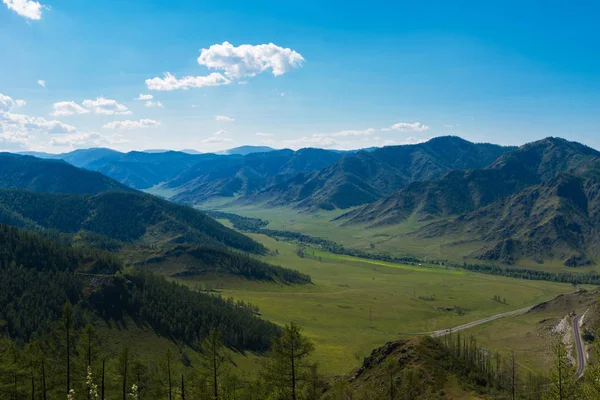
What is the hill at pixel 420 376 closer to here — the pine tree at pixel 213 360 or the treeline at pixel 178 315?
the pine tree at pixel 213 360

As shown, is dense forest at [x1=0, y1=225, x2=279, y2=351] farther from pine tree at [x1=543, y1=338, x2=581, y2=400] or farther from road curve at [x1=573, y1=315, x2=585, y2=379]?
pine tree at [x1=543, y1=338, x2=581, y2=400]

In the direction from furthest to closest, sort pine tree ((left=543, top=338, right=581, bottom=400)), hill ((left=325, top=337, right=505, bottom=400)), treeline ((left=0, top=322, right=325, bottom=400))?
hill ((left=325, top=337, right=505, bottom=400))
treeline ((left=0, top=322, right=325, bottom=400))
pine tree ((left=543, top=338, right=581, bottom=400))

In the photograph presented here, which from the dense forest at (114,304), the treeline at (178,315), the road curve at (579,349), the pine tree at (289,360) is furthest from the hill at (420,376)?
the dense forest at (114,304)

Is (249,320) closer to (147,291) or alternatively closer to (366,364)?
(147,291)

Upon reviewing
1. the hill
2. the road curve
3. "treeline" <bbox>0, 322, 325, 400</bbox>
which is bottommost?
the road curve

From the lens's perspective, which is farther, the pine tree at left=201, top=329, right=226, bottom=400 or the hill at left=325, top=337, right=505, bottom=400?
the hill at left=325, top=337, right=505, bottom=400

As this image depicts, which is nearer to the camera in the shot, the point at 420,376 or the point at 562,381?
the point at 562,381

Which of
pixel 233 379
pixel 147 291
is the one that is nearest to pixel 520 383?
pixel 233 379

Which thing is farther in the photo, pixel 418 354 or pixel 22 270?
pixel 22 270

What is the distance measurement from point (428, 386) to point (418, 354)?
11.5 metres

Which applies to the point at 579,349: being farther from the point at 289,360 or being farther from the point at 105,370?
the point at 105,370

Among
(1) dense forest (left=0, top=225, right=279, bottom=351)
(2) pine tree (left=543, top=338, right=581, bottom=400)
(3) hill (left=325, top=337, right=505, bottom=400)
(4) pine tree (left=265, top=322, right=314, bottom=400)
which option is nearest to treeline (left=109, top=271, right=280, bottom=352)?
(1) dense forest (left=0, top=225, right=279, bottom=351)

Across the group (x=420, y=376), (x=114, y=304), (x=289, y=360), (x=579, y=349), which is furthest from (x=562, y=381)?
(x=114, y=304)

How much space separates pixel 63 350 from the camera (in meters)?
52.7
